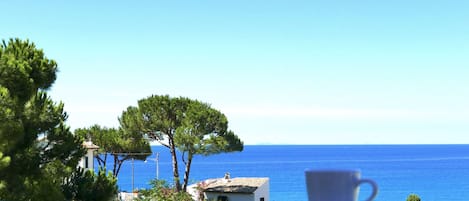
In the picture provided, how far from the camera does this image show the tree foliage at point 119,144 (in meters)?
32.7

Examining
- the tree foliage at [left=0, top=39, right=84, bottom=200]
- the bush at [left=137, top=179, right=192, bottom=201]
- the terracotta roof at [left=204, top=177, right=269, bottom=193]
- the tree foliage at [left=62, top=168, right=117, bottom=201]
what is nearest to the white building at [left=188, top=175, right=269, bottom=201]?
the terracotta roof at [left=204, top=177, right=269, bottom=193]

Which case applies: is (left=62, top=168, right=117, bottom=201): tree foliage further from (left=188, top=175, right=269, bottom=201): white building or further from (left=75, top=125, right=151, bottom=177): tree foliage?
(left=75, top=125, right=151, bottom=177): tree foliage

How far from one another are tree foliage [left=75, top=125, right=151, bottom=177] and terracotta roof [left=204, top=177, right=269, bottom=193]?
4.18 m

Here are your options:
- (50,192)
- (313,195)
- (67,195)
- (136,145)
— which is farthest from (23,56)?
(136,145)

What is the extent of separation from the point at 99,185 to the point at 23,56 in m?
4.70

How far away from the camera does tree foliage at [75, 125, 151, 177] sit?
32.7 m

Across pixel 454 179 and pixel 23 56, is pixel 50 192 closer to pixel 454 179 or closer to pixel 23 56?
pixel 23 56

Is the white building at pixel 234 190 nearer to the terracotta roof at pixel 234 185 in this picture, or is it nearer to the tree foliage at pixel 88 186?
the terracotta roof at pixel 234 185

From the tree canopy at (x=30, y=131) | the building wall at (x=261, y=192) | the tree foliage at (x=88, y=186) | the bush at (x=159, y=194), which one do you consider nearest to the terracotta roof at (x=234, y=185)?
the building wall at (x=261, y=192)

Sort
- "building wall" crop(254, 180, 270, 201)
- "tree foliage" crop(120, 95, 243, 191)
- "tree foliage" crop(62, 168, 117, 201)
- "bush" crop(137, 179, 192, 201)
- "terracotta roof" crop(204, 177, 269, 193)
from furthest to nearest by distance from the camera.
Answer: "terracotta roof" crop(204, 177, 269, 193), "building wall" crop(254, 180, 270, 201), "tree foliage" crop(120, 95, 243, 191), "bush" crop(137, 179, 192, 201), "tree foliage" crop(62, 168, 117, 201)

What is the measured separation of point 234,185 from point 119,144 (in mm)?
6974

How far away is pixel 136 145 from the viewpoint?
32938mm

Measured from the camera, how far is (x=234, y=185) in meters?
32.9

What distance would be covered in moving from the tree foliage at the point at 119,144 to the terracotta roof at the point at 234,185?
418 cm
